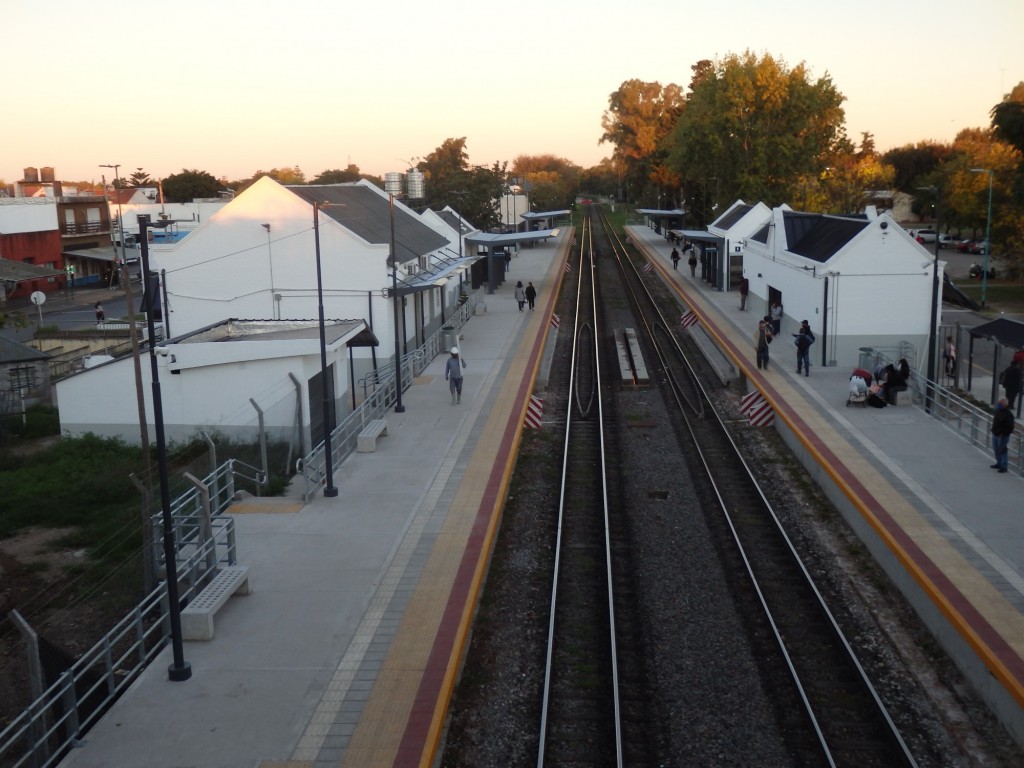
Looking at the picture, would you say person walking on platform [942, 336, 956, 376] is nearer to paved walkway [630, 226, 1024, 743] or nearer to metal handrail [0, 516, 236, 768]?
paved walkway [630, 226, 1024, 743]

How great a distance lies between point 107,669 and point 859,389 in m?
18.7

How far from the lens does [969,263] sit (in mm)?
63125

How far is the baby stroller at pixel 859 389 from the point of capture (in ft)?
77.5

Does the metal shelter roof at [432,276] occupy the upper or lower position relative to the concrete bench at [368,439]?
upper

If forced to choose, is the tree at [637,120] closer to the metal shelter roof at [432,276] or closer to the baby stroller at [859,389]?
the metal shelter roof at [432,276]

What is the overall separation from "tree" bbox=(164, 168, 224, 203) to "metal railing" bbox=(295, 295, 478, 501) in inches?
2875

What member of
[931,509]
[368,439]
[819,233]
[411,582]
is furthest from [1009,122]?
[411,582]

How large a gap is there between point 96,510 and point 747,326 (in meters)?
26.1

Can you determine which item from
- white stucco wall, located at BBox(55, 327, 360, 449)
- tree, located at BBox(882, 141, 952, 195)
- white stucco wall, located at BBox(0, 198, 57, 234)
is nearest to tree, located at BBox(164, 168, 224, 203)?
white stucco wall, located at BBox(0, 198, 57, 234)

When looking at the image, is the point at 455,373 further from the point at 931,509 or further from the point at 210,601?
the point at 210,601

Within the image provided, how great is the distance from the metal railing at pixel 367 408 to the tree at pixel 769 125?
114 feet

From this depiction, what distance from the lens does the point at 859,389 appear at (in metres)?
23.6

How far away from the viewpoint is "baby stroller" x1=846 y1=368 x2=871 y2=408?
2361 centimetres

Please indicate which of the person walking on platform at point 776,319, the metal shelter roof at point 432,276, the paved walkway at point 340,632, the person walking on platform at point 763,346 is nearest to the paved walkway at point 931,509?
the person walking on platform at point 763,346
